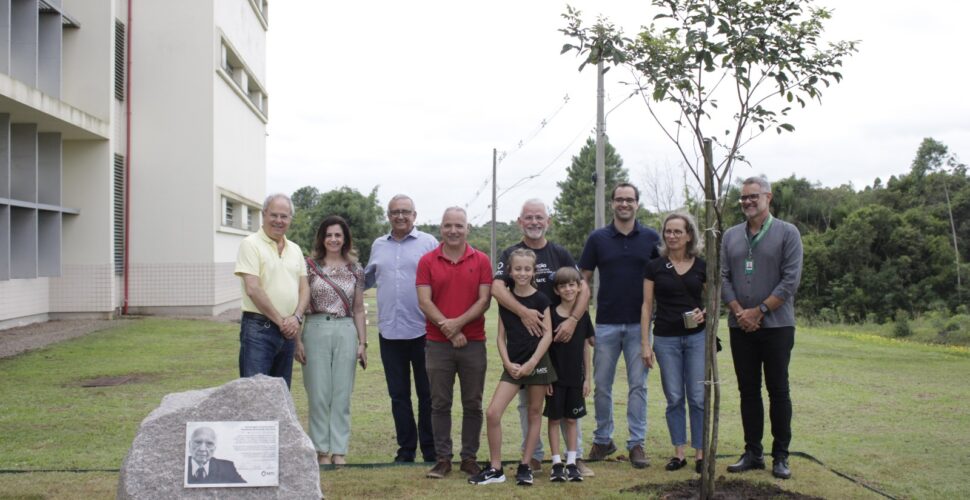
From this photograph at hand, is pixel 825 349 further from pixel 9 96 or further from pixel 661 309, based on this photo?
pixel 9 96

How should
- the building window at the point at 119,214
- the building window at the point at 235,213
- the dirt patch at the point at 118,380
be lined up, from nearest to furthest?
1. the dirt patch at the point at 118,380
2. the building window at the point at 119,214
3. the building window at the point at 235,213

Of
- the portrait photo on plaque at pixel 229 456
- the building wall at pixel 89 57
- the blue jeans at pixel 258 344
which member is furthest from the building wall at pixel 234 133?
the portrait photo on plaque at pixel 229 456

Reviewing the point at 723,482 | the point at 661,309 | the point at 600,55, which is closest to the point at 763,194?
the point at 661,309

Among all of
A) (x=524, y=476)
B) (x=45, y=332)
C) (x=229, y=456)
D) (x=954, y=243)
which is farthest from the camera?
(x=954, y=243)

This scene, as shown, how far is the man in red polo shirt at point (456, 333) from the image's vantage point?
19.8ft

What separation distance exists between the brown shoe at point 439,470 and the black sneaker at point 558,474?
2.43 ft

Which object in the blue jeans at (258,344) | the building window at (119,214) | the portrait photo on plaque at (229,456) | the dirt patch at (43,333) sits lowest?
the dirt patch at (43,333)

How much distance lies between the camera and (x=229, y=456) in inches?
195

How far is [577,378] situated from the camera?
6.08 m

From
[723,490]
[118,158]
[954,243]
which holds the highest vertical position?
[118,158]

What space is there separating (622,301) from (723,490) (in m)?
1.59

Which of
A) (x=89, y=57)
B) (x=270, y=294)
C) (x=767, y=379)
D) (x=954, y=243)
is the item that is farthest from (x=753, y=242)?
(x=954, y=243)

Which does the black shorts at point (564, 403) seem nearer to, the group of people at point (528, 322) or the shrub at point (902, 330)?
the group of people at point (528, 322)

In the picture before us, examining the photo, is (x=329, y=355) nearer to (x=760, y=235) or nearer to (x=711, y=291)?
(x=711, y=291)
